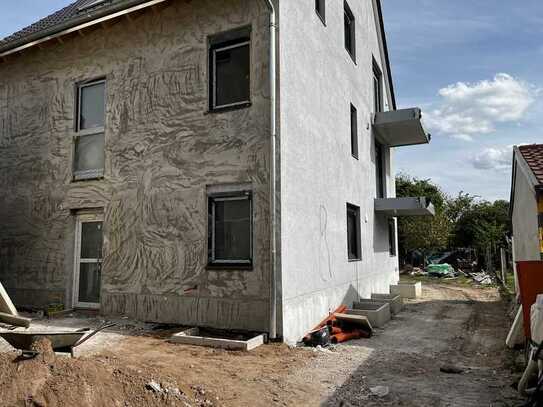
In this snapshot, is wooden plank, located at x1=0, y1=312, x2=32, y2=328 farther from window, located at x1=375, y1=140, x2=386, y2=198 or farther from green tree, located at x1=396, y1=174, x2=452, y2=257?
green tree, located at x1=396, y1=174, x2=452, y2=257

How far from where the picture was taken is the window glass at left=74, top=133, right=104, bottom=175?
380 inches

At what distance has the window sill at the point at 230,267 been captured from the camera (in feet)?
25.2

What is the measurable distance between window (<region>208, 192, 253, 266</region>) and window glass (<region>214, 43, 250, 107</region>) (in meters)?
1.93

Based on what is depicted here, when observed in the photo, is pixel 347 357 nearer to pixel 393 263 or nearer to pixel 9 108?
pixel 9 108

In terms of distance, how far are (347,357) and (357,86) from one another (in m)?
8.85

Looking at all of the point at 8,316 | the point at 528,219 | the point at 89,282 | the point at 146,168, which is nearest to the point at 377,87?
the point at 528,219

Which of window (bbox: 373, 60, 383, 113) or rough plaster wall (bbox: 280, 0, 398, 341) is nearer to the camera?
rough plaster wall (bbox: 280, 0, 398, 341)

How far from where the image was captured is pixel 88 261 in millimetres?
9531

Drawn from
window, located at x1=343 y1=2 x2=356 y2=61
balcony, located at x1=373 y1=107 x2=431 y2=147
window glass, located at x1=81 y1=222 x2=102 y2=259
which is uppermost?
window, located at x1=343 y1=2 x2=356 y2=61

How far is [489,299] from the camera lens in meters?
15.6

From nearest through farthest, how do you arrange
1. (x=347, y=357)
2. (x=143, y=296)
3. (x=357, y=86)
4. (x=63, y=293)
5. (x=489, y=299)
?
(x=347, y=357) → (x=143, y=296) → (x=63, y=293) → (x=357, y=86) → (x=489, y=299)

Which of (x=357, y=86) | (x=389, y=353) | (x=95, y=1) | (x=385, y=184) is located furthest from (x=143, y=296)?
(x=385, y=184)

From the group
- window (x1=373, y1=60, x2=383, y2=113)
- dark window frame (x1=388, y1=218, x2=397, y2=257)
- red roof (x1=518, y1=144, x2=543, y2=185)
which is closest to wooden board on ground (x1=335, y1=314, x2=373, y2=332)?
red roof (x1=518, y1=144, x2=543, y2=185)

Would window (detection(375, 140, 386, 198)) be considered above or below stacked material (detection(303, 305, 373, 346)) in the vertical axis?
above
